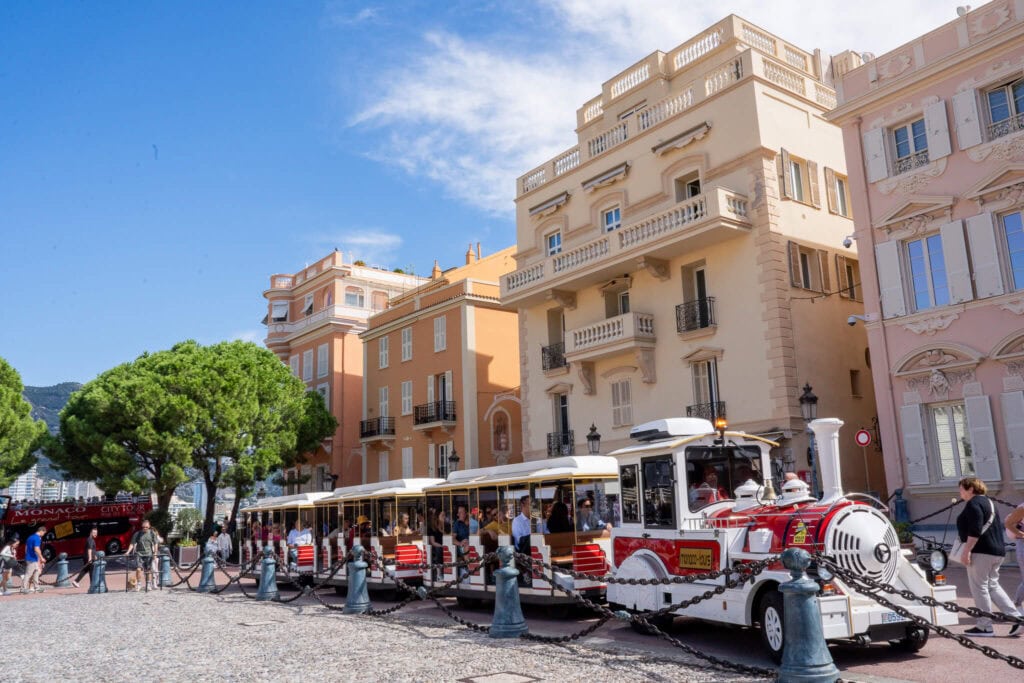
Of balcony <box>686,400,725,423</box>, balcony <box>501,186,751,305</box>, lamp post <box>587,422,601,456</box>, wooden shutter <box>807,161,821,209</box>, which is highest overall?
wooden shutter <box>807,161,821,209</box>

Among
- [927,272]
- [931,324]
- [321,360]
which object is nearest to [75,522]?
[321,360]

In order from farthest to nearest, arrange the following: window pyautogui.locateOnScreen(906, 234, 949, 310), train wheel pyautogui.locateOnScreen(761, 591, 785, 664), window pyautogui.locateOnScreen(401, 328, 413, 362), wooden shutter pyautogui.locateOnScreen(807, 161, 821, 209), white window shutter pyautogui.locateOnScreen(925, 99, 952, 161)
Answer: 1. window pyautogui.locateOnScreen(401, 328, 413, 362)
2. wooden shutter pyautogui.locateOnScreen(807, 161, 821, 209)
3. window pyautogui.locateOnScreen(906, 234, 949, 310)
4. white window shutter pyautogui.locateOnScreen(925, 99, 952, 161)
5. train wheel pyautogui.locateOnScreen(761, 591, 785, 664)

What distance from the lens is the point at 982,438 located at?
16.7 metres

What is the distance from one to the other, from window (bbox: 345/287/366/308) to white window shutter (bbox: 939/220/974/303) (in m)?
29.1

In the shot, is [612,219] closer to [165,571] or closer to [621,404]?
[621,404]

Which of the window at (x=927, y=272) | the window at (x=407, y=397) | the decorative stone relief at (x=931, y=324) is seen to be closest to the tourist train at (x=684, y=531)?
the decorative stone relief at (x=931, y=324)

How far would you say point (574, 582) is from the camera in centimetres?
1220

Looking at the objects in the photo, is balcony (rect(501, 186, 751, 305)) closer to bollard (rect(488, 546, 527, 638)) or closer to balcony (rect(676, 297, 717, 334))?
balcony (rect(676, 297, 717, 334))

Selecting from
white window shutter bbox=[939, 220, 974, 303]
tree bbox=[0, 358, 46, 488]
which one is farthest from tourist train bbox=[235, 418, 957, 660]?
Answer: tree bbox=[0, 358, 46, 488]

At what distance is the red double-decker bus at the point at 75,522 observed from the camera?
120ft

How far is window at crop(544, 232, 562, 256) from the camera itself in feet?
89.4

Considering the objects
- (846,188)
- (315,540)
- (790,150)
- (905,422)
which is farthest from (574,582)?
(846,188)

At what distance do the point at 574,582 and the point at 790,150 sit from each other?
14286 mm

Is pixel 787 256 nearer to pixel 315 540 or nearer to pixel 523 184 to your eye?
pixel 523 184
